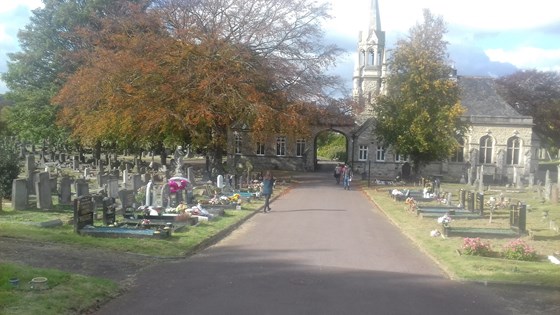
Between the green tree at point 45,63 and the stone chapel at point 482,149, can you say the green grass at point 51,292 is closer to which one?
the green tree at point 45,63

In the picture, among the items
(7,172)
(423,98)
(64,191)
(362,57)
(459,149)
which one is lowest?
(64,191)

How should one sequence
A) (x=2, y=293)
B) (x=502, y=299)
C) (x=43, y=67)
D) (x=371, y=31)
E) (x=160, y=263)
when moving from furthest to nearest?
1. (x=371, y=31)
2. (x=43, y=67)
3. (x=160, y=263)
4. (x=502, y=299)
5. (x=2, y=293)

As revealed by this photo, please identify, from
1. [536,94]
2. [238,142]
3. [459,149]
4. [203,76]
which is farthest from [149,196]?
[536,94]

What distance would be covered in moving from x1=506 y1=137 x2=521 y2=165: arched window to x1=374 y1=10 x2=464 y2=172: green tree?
15092mm

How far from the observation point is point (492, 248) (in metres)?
14.7

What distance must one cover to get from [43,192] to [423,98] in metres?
26.4

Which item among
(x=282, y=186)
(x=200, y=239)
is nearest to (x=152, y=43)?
(x=282, y=186)

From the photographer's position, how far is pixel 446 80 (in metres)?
39.4

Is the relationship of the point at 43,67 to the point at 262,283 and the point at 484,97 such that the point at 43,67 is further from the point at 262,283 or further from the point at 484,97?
the point at 262,283

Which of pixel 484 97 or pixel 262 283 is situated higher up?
pixel 484 97

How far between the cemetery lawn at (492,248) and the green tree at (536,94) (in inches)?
1830

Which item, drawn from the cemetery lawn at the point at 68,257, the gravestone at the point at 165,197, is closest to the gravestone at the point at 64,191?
the cemetery lawn at the point at 68,257

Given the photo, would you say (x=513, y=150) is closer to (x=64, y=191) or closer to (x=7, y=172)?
(x=64, y=191)

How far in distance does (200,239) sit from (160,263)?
2853 mm
